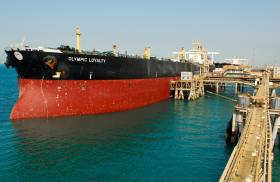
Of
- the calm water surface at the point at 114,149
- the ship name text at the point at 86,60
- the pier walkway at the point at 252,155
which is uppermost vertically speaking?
the ship name text at the point at 86,60

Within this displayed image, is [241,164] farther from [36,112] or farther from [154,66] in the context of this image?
[154,66]

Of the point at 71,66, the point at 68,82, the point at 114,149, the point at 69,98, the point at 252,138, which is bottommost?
the point at 114,149

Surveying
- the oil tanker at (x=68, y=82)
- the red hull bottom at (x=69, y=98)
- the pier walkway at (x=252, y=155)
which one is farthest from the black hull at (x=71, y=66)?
the pier walkway at (x=252, y=155)

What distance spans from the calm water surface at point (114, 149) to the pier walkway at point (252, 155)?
3350 millimetres

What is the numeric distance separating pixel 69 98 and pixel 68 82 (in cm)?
188

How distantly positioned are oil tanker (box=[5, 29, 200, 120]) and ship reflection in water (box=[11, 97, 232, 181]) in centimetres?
182

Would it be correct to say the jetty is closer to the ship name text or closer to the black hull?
the black hull

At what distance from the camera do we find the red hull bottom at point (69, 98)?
31047 mm

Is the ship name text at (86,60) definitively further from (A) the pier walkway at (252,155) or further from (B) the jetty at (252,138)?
(A) the pier walkway at (252,155)

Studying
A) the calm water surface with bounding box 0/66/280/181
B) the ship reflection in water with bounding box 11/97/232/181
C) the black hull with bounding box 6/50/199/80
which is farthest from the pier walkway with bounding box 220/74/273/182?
the black hull with bounding box 6/50/199/80

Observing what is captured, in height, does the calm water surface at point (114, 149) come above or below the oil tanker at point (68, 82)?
below

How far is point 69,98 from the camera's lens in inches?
1271

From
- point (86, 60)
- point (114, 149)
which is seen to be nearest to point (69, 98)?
point (86, 60)

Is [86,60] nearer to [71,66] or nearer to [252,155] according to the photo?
[71,66]
